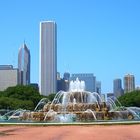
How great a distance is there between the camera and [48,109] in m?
46.2

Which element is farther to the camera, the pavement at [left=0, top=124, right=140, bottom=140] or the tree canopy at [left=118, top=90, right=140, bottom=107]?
the tree canopy at [left=118, top=90, right=140, bottom=107]

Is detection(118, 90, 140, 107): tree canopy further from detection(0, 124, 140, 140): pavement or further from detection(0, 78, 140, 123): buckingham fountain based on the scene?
detection(0, 124, 140, 140): pavement

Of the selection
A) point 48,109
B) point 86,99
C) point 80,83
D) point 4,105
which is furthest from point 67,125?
point 4,105

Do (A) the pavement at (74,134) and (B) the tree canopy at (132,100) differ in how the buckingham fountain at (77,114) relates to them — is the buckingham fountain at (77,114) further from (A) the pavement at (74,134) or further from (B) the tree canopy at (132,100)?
(B) the tree canopy at (132,100)

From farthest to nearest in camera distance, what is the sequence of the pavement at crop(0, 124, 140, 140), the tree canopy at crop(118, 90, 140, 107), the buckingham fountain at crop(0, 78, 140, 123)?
1. the tree canopy at crop(118, 90, 140, 107)
2. the buckingham fountain at crop(0, 78, 140, 123)
3. the pavement at crop(0, 124, 140, 140)

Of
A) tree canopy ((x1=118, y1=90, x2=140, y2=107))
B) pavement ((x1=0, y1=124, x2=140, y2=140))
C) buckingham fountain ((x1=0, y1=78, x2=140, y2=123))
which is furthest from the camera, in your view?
tree canopy ((x1=118, y1=90, x2=140, y2=107))

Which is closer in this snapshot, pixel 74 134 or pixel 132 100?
pixel 74 134

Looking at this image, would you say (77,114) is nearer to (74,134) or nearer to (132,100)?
(74,134)

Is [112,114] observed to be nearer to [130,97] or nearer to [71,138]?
[71,138]

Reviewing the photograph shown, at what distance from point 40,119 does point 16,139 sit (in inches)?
804

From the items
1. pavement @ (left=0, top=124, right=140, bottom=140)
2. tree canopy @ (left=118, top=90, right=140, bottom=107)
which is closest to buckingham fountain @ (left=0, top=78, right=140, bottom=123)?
pavement @ (left=0, top=124, right=140, bottom=140)

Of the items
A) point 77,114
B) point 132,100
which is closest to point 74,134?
point 77,114

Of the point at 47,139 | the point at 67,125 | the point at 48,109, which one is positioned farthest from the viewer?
the point at 48,109

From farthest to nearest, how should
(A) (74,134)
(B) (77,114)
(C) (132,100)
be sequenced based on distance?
(C) (132,100)
(B) (77,114)
(A) (74,134)
